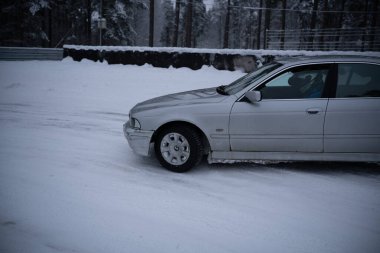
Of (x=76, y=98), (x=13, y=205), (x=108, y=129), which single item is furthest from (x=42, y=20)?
(x=13, y=205)

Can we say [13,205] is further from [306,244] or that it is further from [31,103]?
[31,103]

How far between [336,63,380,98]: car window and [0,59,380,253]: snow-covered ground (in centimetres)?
121

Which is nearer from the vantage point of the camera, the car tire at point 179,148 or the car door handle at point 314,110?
the car door handle at point 314,110

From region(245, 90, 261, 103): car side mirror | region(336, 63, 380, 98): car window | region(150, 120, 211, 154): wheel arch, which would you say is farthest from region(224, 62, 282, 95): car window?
region(336, 63, 380, 98): car window

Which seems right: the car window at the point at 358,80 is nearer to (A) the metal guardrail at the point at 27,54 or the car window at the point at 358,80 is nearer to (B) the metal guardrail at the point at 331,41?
(B) the metal guardrail at the point at 331,41

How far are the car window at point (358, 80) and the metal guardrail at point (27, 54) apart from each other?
21.8 metres

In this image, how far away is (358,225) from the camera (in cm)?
359

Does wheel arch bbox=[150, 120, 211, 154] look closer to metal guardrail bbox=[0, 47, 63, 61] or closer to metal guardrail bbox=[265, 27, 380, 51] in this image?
metal guardrail bbox=[265, 27, 380, 51]

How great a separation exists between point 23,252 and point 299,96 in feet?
12.6

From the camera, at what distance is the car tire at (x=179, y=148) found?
4762 millimetres

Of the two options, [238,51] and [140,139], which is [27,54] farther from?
[140,139]

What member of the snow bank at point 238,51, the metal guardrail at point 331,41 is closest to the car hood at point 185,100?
the snow bank at point 238,51

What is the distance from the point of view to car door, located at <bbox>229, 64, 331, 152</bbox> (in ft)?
15.1

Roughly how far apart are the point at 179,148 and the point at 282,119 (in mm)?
1507
